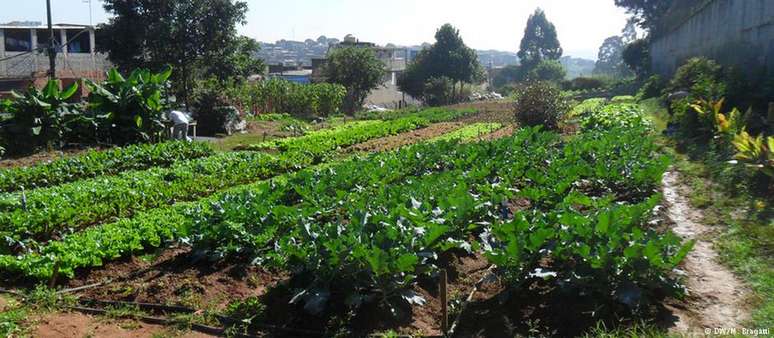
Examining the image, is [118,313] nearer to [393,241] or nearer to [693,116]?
[393,241]

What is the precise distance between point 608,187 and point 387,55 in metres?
56.6

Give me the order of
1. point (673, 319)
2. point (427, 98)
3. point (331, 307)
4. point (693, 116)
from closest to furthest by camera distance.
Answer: point (673, 319) < point (331, 307) < point (693, 116) < point (427, 98)

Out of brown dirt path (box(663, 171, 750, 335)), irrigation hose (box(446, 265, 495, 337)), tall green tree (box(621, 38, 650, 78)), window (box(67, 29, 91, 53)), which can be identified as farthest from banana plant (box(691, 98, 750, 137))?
tall green tree (box(621, 38, 650, 78))

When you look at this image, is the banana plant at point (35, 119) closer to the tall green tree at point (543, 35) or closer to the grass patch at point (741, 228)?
the grass patch at point (741, 228)

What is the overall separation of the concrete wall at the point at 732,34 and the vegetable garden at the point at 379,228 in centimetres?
843

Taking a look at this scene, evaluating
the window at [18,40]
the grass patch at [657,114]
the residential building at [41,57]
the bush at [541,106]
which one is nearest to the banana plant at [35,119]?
the bush at [541,106]

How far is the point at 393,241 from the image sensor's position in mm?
5777

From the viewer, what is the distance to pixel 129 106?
17.4 metres

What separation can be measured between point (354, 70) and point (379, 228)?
31340mm

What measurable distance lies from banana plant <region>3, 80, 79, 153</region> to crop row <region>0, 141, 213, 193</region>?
7.97 feet

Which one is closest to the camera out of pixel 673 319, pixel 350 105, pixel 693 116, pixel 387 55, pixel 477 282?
pixel 673 319

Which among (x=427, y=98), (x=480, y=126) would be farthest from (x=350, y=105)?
(x=480, y=126)

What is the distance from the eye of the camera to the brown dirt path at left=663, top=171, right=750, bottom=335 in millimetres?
5223

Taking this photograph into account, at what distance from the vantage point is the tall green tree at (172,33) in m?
22.7
